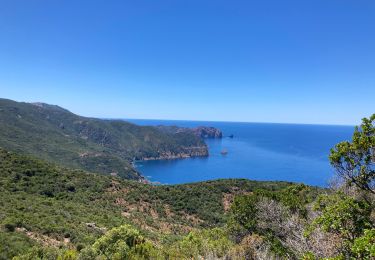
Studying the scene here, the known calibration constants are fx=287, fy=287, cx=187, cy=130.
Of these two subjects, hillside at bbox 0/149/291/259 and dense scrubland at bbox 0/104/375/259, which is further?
hillside at bbox 0/149/291/259

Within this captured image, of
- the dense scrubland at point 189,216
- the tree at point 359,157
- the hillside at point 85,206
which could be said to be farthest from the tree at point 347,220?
the hillside at point 85,206

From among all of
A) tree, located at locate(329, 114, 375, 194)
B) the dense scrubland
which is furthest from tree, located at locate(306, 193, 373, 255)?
tree, located at locate(329, 114, 375, 194)

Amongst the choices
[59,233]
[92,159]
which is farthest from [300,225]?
[92,159]

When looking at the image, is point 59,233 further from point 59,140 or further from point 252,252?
point 59,140

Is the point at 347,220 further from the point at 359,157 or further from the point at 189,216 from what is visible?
the point at 189,216

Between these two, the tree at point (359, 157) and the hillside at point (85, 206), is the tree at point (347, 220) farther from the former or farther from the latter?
the hillside at point (85, 206)

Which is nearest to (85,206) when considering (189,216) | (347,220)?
(189,216)

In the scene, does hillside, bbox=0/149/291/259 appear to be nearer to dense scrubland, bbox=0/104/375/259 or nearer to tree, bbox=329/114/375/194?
dense scrubland, bbox=0/104/375/259

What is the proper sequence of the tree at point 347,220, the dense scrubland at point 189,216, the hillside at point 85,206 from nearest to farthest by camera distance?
1. the tree at point 347,220
2. the dense scrubland at point 189,216
3. the hillside at point 85,206
